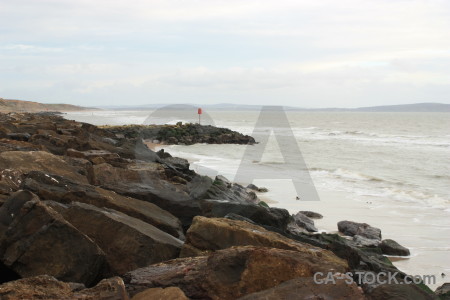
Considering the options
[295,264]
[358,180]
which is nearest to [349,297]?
[295,264]

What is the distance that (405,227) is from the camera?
8523mm

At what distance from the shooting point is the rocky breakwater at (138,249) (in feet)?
9.56

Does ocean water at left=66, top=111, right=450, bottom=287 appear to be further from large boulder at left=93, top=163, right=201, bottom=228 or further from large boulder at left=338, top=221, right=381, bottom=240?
large boulder at left=93, top=163, right=201, bottom=228

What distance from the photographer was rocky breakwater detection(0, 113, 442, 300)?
9.56ft

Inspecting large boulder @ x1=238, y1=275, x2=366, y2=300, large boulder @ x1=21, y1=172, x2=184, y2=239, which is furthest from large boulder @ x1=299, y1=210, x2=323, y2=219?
large boulder @ x1=238, y1=275, x2=366, y2=300

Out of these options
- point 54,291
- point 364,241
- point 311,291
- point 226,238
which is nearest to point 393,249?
point 364,241

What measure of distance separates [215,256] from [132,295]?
0.60 metres

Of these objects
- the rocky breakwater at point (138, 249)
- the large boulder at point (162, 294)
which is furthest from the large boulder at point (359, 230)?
the large boulder at point (162, 294)

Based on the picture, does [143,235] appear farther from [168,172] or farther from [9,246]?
[168,172]

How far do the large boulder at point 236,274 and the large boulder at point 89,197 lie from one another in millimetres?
1579

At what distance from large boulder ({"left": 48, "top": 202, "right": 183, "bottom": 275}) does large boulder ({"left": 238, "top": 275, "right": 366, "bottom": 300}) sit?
4.43 feet

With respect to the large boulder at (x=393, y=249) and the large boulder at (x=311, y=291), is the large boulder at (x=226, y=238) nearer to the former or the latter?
the large boulder at (x=311, y=291)

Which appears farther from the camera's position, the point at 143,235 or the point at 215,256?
the point at 143,235

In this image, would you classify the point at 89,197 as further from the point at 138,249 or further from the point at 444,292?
the point at 444,292
